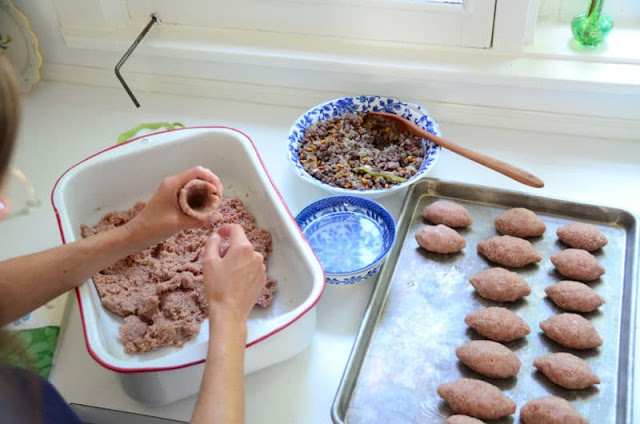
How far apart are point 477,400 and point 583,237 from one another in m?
0.32

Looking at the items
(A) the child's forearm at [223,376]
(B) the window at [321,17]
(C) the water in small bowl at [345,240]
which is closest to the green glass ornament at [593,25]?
(B) the window at [321,17]

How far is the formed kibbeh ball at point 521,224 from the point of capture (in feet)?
3.21

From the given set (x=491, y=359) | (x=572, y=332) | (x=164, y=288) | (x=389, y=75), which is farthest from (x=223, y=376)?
(x=389, y=75)

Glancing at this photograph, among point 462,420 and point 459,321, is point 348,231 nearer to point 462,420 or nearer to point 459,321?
point 459,321

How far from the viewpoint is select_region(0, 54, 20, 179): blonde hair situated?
1.91 ft

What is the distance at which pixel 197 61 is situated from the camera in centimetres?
131

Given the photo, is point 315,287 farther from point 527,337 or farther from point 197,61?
point 197,61

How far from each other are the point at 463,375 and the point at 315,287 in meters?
0.22

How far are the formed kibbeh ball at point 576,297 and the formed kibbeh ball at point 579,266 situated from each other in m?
0.02

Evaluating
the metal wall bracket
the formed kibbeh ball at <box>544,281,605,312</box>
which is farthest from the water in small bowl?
the metal wall bracket

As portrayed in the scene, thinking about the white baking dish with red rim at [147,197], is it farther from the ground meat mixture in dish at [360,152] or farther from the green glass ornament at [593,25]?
the green glass ornament at [593,25]

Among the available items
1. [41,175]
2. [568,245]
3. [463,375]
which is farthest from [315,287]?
[41,175]

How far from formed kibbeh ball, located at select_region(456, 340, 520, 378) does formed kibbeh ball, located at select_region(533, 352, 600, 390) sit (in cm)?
4

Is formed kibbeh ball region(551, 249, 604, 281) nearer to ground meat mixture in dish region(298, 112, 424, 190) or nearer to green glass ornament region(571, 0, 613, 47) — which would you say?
ground meat mixture in dish region(298, 112, 424, 190)
